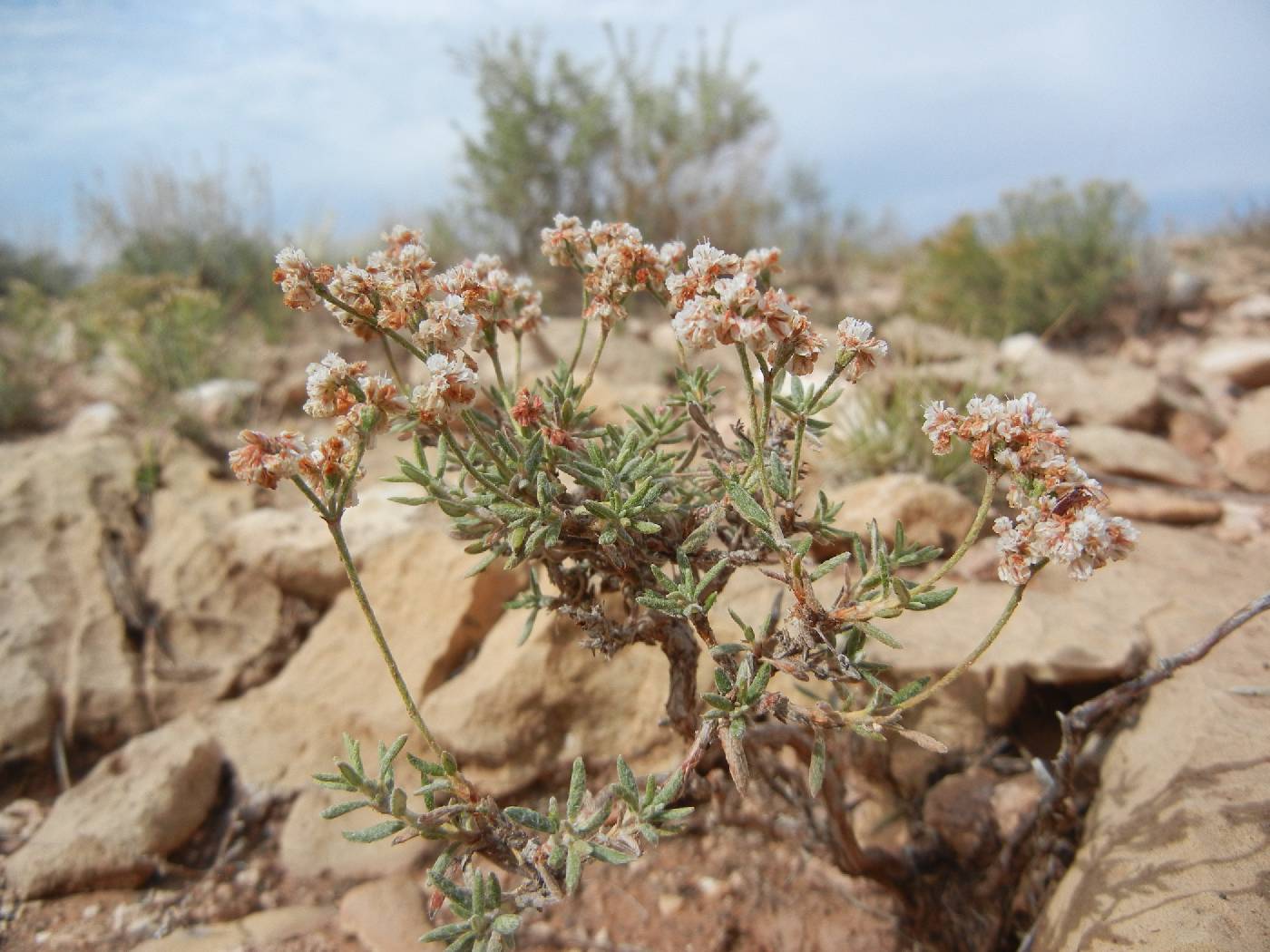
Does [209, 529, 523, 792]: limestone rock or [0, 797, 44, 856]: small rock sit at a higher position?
[209, 529, 523, 792]: limestone rock

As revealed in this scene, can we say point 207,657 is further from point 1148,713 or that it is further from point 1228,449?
point 1228,449

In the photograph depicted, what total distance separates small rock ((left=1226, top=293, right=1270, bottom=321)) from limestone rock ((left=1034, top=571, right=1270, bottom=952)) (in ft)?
21.4

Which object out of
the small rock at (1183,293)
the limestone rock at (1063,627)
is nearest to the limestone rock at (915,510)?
the limestone rock at (1063,627)

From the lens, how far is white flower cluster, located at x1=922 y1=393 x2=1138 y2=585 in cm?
126

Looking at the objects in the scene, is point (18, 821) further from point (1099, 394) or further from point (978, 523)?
point (1099, 394)

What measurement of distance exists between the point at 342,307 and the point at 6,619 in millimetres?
3075

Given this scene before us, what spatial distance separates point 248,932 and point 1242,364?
7.09 metres

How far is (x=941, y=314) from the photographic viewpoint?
8570 mm

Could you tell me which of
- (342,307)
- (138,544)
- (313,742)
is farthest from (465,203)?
(342,307)

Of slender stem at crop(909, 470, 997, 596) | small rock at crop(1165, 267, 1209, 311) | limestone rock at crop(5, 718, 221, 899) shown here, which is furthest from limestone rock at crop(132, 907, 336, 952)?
small rock at crop(1165, 267, 1209, 311)

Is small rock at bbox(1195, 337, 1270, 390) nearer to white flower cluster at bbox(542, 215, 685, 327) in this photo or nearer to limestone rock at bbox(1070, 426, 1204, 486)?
limestone rock at bbox(1070, 426, 1204, 486)

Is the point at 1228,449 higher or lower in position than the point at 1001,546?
lower

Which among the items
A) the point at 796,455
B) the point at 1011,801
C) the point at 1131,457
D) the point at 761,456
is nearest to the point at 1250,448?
the point at 1131,457

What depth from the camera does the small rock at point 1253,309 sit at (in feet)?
24.3
